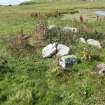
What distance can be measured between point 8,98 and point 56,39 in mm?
7041

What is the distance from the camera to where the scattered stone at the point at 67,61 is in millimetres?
15808

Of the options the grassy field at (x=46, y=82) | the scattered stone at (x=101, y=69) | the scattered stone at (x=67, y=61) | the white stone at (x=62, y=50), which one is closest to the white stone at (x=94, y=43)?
the grassy field at (x=46, y=82)

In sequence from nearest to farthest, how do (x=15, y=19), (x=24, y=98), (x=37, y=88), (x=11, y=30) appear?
(x=24, y=98) → (x=37, y=88) → (x=11, y=30) → (x=15, y=19)

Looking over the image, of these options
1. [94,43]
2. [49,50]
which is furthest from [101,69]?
[94,43]

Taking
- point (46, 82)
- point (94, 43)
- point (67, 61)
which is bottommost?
point (46, 82)

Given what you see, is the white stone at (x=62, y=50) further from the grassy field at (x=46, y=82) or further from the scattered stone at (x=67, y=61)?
the scattered stone at (x=67, y=61)

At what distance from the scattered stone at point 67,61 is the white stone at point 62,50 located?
2.93 ft

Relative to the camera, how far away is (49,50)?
17.7m

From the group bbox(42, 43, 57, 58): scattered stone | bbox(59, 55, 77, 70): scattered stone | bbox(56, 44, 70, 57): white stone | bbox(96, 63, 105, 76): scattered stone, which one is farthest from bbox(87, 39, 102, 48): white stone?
bbox(96, 63, 105, 76): scattered stone

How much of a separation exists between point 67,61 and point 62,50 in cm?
171

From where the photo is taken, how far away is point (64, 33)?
20328mm

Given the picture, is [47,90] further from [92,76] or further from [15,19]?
[15,19]

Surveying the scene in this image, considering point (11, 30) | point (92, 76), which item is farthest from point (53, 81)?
point (11, 30)

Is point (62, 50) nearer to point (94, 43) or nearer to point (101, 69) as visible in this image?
point (94, 43)
